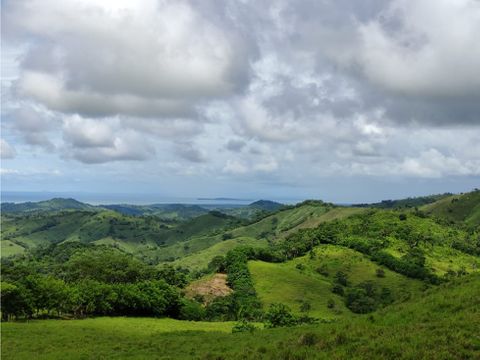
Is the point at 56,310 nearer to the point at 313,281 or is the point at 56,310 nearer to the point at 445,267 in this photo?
the point at 313,281

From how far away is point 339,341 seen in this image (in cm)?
2889

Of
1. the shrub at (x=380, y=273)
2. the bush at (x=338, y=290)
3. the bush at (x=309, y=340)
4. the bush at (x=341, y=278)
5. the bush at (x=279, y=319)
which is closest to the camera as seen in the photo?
the bush at (x=309, y=340)

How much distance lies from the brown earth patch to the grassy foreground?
234ft

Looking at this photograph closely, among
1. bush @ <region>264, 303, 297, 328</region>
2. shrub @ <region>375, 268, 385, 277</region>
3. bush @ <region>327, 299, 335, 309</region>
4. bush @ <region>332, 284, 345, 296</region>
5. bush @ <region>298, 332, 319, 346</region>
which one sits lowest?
bush @ <region>327, 299, 335, 309</region>

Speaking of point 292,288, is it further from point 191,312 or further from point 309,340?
point 309,340

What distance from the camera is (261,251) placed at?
185250mm

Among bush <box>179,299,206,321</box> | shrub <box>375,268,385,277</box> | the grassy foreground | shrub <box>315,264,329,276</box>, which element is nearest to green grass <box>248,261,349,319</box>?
shrub <box>315,264,329,276</box>

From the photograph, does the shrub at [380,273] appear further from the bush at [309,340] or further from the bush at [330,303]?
the bush at [309,340]

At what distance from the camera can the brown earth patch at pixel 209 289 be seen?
5418 inches

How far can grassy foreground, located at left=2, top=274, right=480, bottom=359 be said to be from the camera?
25.4 metres

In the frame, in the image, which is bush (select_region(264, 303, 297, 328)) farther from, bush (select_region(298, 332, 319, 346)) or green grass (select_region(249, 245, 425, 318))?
Answer: bush (select_region(298, 332, 319, 346))

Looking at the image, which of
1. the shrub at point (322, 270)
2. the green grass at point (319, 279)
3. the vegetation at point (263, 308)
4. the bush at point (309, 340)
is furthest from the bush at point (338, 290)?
the bush at point (309, 340)

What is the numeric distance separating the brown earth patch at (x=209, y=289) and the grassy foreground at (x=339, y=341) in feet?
234

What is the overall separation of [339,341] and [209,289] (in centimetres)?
11929
